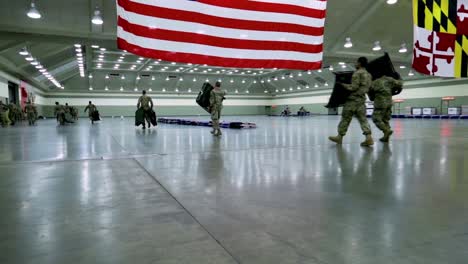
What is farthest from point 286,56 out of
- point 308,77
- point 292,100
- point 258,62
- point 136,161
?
point 292,100

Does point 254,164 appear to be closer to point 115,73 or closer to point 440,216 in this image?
point 440,216

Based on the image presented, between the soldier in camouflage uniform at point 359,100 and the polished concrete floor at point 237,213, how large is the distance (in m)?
2.06

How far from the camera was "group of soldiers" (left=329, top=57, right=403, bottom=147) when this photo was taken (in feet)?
→ 18.8

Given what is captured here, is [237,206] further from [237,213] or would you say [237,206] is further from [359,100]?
[359,100]

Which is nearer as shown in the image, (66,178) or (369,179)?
(369,179)

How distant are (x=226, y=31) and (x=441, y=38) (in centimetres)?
401

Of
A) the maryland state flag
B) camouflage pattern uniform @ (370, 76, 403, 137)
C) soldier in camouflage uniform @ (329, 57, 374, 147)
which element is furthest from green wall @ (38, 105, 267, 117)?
the maryland state flag

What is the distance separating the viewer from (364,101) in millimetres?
5863

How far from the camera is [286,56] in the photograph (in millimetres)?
4188

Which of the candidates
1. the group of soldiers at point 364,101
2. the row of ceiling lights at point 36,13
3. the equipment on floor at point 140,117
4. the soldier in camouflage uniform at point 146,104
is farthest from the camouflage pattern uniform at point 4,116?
the group of soldiers at point 364,101

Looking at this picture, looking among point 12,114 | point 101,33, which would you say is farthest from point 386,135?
point 12,114

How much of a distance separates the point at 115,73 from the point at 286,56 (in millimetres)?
38194

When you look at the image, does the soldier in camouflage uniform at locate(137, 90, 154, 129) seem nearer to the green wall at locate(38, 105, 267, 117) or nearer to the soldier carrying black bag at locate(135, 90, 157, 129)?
the soldier carrying black bag at locate(135, 90, 157, 129)

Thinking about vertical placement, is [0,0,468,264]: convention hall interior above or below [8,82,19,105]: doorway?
below
